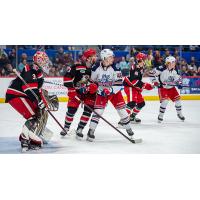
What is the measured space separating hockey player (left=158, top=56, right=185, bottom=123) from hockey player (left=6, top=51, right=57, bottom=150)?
4.49 ft

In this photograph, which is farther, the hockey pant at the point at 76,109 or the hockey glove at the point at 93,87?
the hockey pant at the point at 76,109

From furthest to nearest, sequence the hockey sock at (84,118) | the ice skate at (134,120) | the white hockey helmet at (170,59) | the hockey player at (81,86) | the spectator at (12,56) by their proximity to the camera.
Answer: the ice skate at (134,120) < the white hockey helmet at (170,59) < the hockey sock at (84,118) < the hockey player at (81,86) < the spectator at (12,56)

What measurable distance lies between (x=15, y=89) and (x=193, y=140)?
1.56 m

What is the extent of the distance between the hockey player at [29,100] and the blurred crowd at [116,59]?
126 millimetres

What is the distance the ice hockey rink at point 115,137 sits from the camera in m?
4.14

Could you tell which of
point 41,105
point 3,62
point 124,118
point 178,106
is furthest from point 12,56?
point 178,106

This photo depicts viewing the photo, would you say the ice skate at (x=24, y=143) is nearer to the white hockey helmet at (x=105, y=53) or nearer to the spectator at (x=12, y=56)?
the spectator at (x=12, y=56)

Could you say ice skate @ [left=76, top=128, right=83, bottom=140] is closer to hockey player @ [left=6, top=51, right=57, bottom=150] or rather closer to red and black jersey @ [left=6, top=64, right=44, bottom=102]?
hockey player @ [left=6, top=51, right=57, bottom=150]

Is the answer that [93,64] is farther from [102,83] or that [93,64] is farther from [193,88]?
[193,88]

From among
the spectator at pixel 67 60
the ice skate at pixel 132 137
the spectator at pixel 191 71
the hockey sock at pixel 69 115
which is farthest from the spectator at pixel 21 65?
the spectator at pixel 191 71

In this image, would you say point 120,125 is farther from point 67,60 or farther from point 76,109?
point 67,60

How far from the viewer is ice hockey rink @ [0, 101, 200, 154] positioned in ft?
13.6

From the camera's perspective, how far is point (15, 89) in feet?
13.5

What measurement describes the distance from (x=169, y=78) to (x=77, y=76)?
1.24 metres
